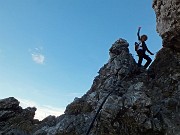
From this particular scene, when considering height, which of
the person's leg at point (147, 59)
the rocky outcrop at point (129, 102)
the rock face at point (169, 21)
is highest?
the rock face at point (169, 21)

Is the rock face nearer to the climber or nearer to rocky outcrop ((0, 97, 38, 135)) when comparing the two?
the climber

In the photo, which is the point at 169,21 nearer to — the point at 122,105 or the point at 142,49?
the point at 142,49

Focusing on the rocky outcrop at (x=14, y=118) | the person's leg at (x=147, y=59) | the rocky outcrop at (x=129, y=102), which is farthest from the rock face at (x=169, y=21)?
the rocky outcrop at (x=14, y=118)

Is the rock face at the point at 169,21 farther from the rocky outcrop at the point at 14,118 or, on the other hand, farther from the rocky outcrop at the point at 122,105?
the rocky outcrop at the point at 14,118

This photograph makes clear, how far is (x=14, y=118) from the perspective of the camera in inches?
936

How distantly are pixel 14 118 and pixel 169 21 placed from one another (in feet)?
58.3

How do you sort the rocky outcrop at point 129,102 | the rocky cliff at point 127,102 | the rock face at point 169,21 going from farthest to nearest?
the rock face at point 169,21
the rocky cliff at point 127,102
the rocky outcrop at point 129,102

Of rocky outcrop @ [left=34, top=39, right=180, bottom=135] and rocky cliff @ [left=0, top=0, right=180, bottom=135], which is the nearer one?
rocky outcrop @ [left=34, top=39, right=180, bottom=135]

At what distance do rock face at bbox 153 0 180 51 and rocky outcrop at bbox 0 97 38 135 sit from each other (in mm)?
15377

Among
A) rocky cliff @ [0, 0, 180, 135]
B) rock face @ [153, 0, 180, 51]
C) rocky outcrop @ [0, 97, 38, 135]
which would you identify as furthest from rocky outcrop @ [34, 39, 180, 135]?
rocky outcrop @ [0, 97, 38, 135]

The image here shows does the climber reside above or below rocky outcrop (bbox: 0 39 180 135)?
above

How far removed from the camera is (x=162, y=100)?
18938 millimetres

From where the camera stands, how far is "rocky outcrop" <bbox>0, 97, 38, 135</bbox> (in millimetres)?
21266

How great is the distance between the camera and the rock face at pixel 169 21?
19781mm
